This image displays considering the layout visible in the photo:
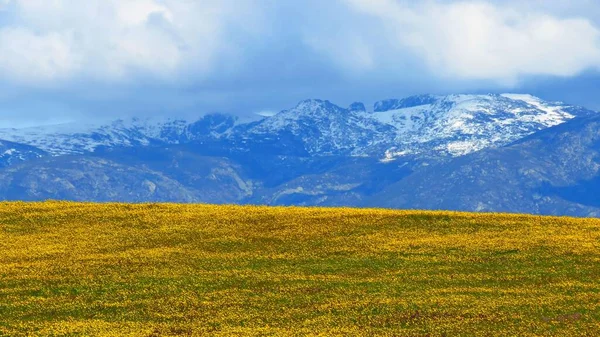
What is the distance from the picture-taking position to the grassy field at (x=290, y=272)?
44.4 metres

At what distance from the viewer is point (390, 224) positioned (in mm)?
67688

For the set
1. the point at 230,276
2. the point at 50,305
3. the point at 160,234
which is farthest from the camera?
the point at 160,234

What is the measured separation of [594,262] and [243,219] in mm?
27828

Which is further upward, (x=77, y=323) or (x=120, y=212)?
(x=120, y=212)

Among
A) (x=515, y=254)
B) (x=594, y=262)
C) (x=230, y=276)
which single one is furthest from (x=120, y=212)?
(x=594, y=262)

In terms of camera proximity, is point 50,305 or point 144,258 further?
point 144,258

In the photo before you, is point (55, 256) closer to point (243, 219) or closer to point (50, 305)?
point (50, 305)

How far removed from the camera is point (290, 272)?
54.2 meters

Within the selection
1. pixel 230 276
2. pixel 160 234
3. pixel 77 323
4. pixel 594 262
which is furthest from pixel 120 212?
pixel 594 262

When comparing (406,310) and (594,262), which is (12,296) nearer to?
(406,310)

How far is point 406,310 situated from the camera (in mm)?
45906

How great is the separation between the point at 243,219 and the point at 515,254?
22656 millimetres

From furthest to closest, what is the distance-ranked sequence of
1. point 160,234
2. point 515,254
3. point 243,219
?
point 243,219, point 160,234, point 515,254

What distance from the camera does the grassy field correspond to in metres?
44.4
